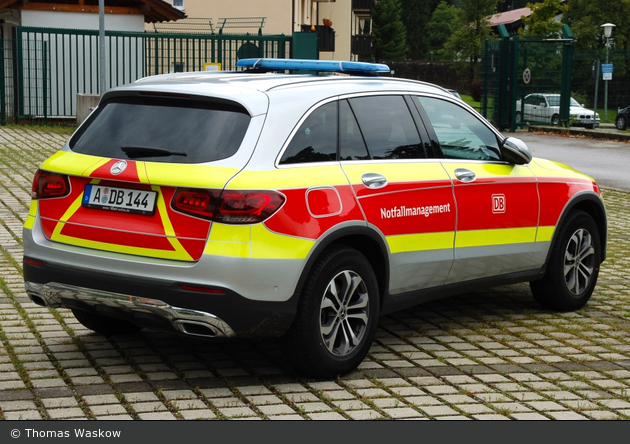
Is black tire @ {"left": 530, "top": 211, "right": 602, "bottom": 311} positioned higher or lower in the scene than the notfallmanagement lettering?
lower

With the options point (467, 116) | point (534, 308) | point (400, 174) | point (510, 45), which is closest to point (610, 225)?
point (534, 308)

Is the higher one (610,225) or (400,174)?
(400,174)

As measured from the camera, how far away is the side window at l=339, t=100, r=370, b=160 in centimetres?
570

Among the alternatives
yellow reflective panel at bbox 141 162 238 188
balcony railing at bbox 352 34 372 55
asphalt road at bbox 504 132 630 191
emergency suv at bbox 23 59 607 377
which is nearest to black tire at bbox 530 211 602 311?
emergency suv at bbox 23 59 607 377

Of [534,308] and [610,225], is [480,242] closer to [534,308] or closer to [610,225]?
[534,308]

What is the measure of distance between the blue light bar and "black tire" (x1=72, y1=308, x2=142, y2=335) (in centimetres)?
196

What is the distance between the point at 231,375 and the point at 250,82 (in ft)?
5.36

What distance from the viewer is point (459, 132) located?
663cm

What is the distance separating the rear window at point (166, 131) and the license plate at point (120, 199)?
0.19 m

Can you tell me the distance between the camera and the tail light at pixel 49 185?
17.9 ft

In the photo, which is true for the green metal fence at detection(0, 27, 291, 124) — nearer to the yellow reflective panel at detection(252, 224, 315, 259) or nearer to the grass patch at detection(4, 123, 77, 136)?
the grass patch at detection(4, 123, 77, 136)

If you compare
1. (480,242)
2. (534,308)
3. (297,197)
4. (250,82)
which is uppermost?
(250,82)

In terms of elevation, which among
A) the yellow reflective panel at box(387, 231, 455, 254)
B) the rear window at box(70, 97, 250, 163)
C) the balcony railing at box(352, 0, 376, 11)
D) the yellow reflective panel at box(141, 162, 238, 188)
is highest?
the balcony railing at box(352, 0, 376, 11)

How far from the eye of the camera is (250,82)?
565 cm
